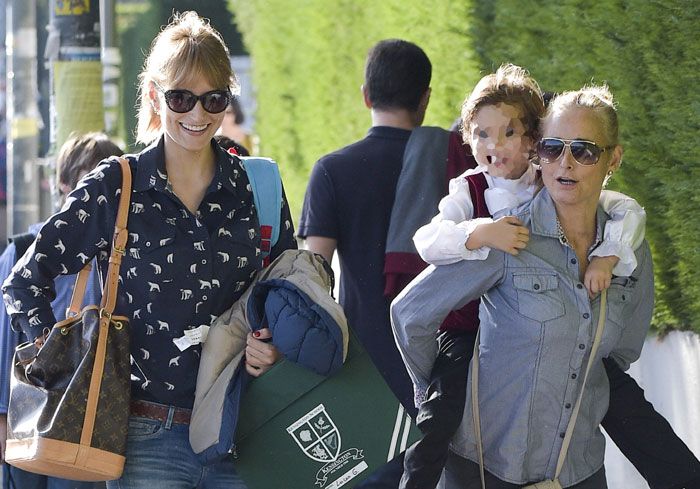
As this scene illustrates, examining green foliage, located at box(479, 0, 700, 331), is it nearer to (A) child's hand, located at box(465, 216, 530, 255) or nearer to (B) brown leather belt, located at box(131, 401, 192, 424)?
(A) child's hand, located at box(465, 216, 530, 255)

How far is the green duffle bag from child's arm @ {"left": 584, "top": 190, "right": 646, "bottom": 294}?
0.65 metres

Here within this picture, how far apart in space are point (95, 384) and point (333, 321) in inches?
26.7

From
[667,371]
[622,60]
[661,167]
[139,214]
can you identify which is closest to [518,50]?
[622,60]

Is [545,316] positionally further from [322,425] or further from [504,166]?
[322,425]

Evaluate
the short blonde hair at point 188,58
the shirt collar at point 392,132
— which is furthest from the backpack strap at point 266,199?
the shirt collar at point 392,132

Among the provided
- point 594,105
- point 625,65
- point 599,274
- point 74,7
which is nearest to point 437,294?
point 599,274

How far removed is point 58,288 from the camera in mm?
4895

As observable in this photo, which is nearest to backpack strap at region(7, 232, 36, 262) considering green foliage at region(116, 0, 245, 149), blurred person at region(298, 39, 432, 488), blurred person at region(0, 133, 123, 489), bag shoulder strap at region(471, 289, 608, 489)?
blurred person at region(0, 133, 123, 489)

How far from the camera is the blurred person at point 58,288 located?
4715mm

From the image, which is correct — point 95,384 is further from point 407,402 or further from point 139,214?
point 407,402

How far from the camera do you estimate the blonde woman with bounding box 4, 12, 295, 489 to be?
3.67 m

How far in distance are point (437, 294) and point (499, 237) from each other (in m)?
0.23

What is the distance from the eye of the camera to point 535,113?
3.92 meters

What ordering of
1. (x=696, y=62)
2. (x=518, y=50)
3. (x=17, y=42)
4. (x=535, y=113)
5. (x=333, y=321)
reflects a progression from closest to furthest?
1. (x=333, y=321)
2. (x=535, y=113)
3. (x=696, y=62)
4. (x=518, y=50)
5. (x=17, y=42)
